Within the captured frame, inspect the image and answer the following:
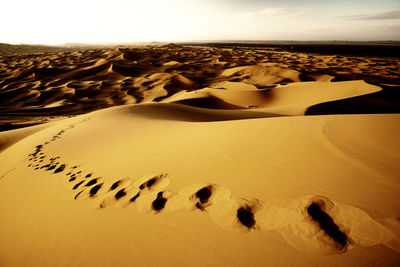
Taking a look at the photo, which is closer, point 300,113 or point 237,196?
point 237,196

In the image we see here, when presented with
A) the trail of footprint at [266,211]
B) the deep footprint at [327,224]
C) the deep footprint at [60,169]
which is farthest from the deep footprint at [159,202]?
the deep footprint at [60,169]

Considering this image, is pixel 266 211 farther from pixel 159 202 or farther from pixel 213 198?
pixel 159 202

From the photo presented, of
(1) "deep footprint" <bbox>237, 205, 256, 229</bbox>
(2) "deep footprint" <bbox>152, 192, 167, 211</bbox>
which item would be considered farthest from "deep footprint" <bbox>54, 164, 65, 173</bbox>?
(1) "deep footprint" <bbox>237, 205, 256, 229</bbox>

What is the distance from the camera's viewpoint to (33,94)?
472 inches

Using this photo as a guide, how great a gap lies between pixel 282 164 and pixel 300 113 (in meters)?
4.06

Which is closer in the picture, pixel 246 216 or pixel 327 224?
pixel 327 224

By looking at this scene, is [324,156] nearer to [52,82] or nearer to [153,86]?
[153,86]

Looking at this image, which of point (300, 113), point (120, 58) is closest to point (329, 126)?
point (300, 113)

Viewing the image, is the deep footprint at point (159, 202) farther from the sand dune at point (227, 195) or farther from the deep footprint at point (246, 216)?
the deep footprint at point (246, 216)

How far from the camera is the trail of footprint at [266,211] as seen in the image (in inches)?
44.5

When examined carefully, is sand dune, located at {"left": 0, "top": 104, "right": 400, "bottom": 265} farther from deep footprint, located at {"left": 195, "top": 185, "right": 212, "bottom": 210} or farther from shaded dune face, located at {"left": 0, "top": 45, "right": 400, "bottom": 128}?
shaded dune face, located at {"left": 0, "top": 45, "right": 400, "bottom": 128}

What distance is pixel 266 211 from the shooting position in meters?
1.41

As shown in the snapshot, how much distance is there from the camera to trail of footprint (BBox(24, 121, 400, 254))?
3.71 ft

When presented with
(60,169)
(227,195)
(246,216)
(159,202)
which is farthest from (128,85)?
(246,216)
